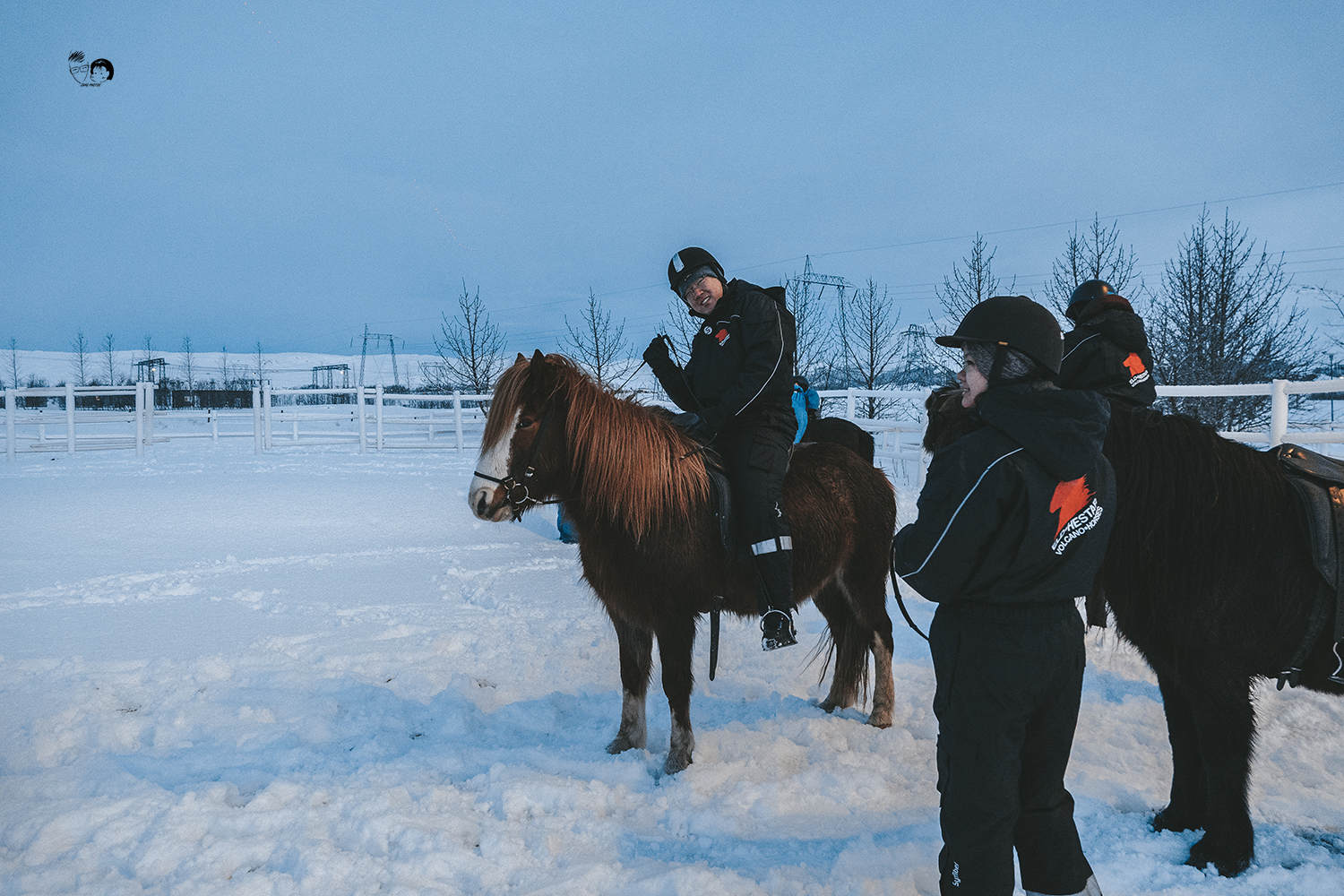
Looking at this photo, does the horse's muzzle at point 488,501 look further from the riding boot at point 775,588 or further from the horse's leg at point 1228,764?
the horse's leg at point 1228,764

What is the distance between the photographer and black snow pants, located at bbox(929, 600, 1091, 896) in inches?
69.7

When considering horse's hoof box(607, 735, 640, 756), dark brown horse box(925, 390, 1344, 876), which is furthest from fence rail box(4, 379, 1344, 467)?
horse's hoof box(607, 735, 640, 756)

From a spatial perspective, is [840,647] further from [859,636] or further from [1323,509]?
[1323,509]

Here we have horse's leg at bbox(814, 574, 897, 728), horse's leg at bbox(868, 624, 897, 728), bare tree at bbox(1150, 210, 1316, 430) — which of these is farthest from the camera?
bare tree at bbox(1150, 210, 1316, 430)

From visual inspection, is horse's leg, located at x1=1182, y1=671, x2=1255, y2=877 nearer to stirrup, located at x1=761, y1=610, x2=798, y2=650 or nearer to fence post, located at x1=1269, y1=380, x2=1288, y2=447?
stirrup, located at x1=761, y1=610, x2=798, y2=650

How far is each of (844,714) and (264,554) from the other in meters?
6.40

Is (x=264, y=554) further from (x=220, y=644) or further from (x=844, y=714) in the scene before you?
(x=844, y=714)

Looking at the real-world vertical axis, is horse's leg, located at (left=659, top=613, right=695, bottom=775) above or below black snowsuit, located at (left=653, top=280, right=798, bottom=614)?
below

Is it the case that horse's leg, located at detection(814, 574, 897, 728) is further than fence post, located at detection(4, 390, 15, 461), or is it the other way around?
fence post, located at detection(4, 390, 15, 461)

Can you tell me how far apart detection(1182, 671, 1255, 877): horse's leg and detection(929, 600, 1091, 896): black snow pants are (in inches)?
40.9

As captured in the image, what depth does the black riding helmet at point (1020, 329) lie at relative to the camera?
1798mm

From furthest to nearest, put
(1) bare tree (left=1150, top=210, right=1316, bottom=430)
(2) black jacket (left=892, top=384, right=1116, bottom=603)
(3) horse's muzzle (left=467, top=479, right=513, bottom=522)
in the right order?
(1) bare tree (left=1150, top=210, right=1316, bottom=430)
(3) horse's muzzle (left=467, top=479, right=513, bottom=522)
(2) black jacket (left=892, top=384, right=1116, bottom=603)

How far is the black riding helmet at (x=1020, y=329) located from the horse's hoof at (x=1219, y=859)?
79.6 inches

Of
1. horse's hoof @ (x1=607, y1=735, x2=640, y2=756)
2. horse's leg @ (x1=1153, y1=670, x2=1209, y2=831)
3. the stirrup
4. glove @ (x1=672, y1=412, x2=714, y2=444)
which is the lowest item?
horse's hoof @ (x1=607, y1=735, x2=640, y2=756)
